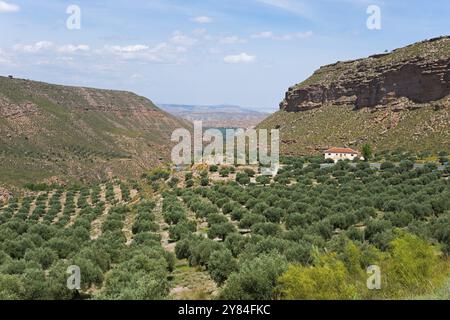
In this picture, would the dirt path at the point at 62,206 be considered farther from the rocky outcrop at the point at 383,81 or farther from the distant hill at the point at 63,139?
the rocky outcrop at the point at 383,81

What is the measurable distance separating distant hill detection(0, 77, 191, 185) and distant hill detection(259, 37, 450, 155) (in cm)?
4487

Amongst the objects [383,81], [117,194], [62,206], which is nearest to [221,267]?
[62,206]

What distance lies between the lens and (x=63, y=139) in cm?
12112

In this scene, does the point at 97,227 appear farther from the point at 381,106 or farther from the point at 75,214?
A: the point at 381,106

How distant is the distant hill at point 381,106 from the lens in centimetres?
7525

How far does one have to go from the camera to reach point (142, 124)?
197500 mm

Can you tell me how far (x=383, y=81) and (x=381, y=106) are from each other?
5.24m

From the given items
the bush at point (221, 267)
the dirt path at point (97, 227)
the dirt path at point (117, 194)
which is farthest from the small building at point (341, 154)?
the bush at point (221, 267)

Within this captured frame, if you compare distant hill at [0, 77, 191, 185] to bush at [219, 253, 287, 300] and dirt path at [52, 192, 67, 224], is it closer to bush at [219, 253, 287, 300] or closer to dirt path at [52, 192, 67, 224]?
dirt path at [52, 192, 67, 224]
